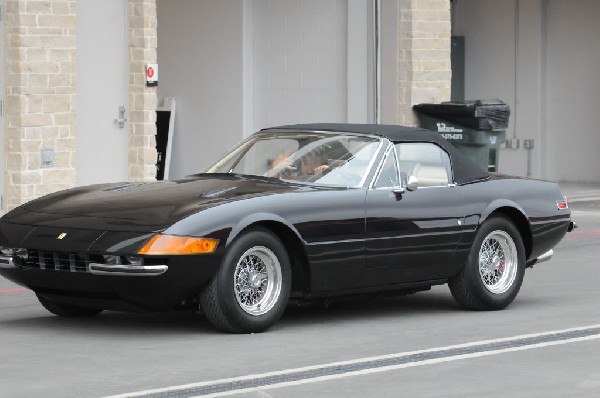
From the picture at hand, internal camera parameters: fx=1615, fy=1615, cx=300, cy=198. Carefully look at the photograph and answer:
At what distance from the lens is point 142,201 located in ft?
32.7

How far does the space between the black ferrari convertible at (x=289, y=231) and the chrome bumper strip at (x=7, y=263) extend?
0.5 inches

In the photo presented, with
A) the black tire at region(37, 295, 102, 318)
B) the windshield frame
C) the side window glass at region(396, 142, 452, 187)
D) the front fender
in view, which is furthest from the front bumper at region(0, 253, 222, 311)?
the side window glass at region(396, 142, 452, 187)

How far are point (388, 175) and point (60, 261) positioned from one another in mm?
2380

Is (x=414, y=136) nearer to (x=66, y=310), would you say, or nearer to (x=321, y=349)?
(x=321, y=349)

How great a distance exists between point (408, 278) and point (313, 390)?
2.97m

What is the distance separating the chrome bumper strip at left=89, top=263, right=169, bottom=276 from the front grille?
9 centimetres

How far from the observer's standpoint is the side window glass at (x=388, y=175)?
1073cm

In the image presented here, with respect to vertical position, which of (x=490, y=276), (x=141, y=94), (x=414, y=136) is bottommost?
(x=490, y=276)

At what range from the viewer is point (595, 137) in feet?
85.6

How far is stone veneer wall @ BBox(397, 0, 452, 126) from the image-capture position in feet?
71.4

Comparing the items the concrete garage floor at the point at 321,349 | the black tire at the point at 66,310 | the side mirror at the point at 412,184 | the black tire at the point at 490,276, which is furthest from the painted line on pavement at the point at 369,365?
the black tire at the point at 66,310

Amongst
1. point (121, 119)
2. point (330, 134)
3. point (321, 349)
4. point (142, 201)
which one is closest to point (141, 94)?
point (121, 119)

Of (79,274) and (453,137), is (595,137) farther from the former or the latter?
(79,274)

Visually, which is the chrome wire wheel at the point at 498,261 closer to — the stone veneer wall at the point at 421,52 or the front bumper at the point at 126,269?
the front bumper at the point at 126,269
